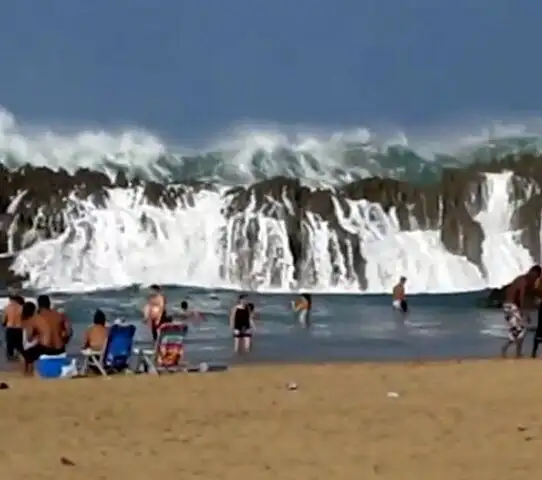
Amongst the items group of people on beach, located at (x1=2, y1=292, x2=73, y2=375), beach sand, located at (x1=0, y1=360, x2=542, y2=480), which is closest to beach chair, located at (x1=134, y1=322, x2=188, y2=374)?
group of people on beach, located at (x1=2, y1=292, x2=73, y2=375)

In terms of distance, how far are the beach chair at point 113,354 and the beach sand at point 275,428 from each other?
3.36 feet

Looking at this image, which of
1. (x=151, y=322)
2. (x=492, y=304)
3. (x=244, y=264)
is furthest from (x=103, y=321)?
(x=244, y=264)

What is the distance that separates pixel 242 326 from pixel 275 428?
13.4 m

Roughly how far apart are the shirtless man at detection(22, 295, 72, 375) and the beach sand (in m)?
1.36

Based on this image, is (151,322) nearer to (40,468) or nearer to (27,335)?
(27,335)

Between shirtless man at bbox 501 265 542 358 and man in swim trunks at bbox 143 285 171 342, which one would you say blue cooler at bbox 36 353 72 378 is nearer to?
man in swim trunks at bbox 143 285 171 342

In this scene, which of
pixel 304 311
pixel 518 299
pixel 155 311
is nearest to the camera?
pixel 518 299

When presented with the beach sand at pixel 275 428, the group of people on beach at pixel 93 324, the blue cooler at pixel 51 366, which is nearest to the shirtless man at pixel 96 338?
the group of people on beach at pixel 93 324

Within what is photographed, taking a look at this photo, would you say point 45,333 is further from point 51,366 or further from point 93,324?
point 93,324

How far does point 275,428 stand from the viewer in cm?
1018

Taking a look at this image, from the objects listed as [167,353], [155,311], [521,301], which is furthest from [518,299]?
[155,311]

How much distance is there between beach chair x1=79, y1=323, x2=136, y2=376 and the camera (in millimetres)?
16484

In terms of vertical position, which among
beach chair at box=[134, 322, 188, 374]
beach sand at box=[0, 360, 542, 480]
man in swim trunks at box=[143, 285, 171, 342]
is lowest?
beach sand at box=[0, 360, 542, 480]

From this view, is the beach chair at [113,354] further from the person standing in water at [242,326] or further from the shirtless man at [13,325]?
the person standing in water at [242,326]
